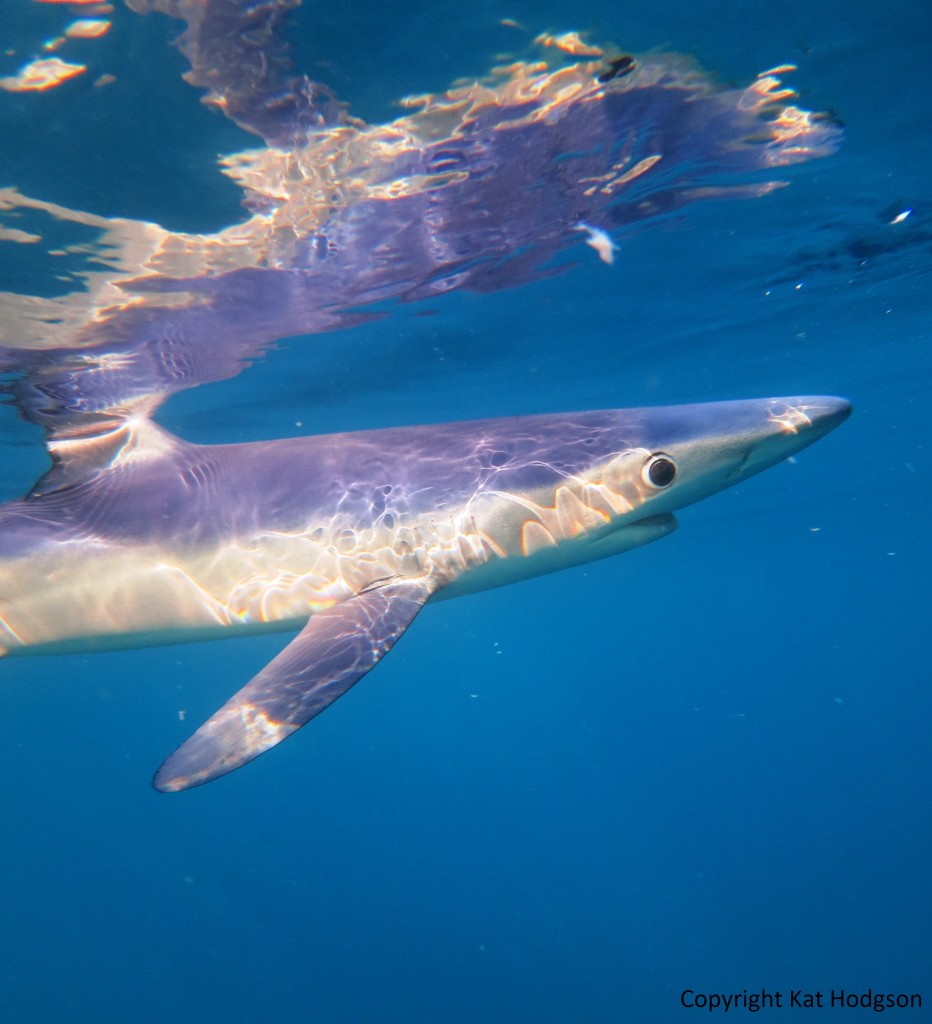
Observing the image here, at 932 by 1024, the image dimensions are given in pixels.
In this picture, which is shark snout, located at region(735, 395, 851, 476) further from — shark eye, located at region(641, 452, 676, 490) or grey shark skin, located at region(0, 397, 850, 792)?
shark eye, located at region(641, 452, 676, 490)

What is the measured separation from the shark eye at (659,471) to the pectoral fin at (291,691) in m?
1.73

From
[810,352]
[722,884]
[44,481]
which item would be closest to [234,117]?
[44,481]

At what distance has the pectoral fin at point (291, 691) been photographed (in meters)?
3.10

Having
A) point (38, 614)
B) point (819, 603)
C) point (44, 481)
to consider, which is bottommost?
point (819, 603)

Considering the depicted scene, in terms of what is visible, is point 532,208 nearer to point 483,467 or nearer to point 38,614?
point 483,467

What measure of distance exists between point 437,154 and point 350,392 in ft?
28.2

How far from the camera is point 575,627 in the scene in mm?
82000

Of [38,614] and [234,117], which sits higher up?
[234,117]

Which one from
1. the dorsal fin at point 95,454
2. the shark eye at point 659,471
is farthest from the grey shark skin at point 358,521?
the dorsal fin at point 95,454

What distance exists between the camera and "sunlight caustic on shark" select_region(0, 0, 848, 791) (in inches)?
166

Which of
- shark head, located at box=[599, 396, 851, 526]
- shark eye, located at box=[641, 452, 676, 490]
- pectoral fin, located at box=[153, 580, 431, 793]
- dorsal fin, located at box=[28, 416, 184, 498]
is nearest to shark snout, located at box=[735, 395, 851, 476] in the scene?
shark head, located at box=[599, 396, 851, 526]

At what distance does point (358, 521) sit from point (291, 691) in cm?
164

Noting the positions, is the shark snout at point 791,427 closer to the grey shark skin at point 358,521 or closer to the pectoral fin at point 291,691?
the grey shark skin at point 358,521

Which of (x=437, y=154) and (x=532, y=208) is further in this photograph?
(x=532, y=208)
